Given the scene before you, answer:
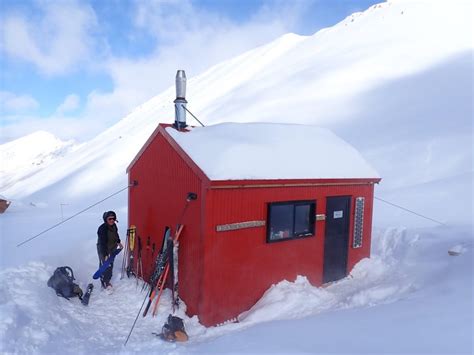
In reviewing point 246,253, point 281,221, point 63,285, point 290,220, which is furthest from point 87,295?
point 290,220

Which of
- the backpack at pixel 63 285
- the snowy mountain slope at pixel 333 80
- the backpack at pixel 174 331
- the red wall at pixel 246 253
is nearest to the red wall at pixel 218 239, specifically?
the red wall at pixel 246 253

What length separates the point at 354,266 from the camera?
10023mm

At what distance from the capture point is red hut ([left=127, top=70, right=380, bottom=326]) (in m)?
7.22

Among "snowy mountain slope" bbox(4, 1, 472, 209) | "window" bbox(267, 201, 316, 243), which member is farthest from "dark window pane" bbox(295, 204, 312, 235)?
"snowy mountain slope" bbox(4, 1, 472, 209)

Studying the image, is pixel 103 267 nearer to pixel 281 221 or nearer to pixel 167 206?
pixel 167 206

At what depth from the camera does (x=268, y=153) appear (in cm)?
844

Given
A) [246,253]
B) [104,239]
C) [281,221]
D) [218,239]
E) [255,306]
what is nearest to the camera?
[218,239]

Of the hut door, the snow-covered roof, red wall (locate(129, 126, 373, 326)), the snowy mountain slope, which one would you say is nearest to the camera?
red wall (locate(129, 126, 373, 326))

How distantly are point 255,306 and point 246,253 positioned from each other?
1.28 meters

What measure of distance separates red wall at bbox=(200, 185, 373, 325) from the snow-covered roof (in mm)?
393

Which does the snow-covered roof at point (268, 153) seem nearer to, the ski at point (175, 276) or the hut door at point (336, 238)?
the hut door at point (336, 238)

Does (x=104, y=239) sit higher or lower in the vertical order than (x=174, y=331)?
higher

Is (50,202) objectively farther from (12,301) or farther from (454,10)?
(454,10)

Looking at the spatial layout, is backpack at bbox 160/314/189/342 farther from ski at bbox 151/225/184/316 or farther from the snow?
ski at bbox 151/225/184/316
